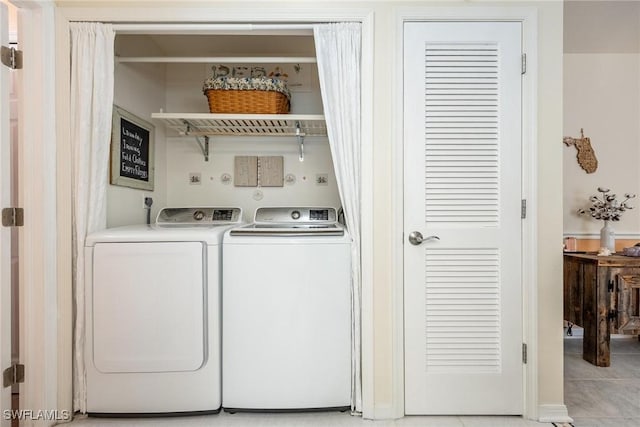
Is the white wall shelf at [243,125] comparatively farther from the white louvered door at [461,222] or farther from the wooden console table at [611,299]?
the wooden console table at [611,299]

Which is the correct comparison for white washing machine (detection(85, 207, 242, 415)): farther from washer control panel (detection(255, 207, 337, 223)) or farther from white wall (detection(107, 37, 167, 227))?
washer control panel (detection(255, 207, 337, 223))

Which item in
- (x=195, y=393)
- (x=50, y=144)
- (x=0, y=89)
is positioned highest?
(x=0, y=89)

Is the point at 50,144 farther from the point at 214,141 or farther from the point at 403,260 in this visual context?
the point at 403,260

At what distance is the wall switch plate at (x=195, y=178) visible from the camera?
286cm

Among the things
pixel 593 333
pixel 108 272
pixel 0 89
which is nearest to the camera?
pixel 0 89

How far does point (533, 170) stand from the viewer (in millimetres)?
1821

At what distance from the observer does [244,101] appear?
90.7 inches

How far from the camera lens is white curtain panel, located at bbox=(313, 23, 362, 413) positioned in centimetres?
184

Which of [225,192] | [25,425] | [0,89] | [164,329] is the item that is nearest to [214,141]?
[225,192]

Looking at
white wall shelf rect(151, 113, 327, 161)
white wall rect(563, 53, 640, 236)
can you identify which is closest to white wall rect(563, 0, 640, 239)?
white wall rect(563, 53, 640, 236)

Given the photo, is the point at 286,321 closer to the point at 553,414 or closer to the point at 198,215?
the point at 198,215

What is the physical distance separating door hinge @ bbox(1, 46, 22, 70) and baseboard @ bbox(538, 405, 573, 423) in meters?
3.14

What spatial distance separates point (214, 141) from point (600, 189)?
10.5ft

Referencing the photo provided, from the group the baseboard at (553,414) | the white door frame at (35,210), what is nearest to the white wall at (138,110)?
the white door frame at (35,210)
